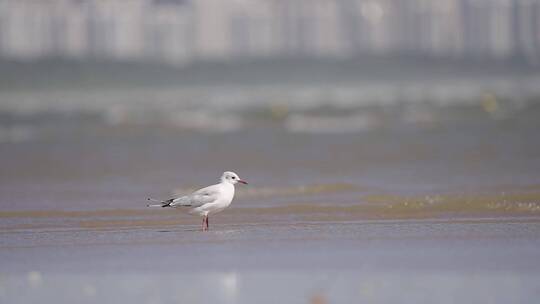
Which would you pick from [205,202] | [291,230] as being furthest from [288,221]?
[205,202]

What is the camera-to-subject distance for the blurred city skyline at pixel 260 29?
331 feet

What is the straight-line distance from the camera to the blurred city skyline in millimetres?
100812

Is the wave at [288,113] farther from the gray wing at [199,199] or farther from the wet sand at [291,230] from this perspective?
the gray wing at [199,199]

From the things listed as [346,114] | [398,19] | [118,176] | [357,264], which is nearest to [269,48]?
[398,19]

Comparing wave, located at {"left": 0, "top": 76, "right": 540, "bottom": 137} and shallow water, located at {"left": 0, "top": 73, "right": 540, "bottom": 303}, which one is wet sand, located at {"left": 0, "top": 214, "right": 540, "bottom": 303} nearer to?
shallow water, located at {"left": 0, "top": 73, "right": 540, "bottom": 303}

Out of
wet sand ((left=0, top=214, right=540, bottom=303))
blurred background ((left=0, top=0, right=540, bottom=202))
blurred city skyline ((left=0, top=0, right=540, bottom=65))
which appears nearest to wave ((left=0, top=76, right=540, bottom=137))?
blurred background ((left=0, top=0, right=540, bottom=202))

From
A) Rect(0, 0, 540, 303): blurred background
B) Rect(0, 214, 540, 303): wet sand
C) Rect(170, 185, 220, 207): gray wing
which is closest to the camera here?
Rect(0, 214, 540, 303): wet sand

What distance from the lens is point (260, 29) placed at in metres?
118

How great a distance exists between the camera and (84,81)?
256 feet

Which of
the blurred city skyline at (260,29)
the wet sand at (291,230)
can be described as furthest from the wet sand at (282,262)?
the blurred city skyline at (260,29)

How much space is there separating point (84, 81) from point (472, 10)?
135ft

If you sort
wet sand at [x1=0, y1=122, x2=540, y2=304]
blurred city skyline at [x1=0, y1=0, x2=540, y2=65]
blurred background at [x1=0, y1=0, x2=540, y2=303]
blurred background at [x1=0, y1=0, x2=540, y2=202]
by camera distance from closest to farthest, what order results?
wet sand at [x1=0, y1=122, x2=540, y2=304] → blurred background at [x1=0, y1=0, x2=540, y2=303] → blurred background at [x1=0, y1=0, x2=540, y2=202] → blurred city skyline at [x1=0, y1=0, x2=540, y2=65]

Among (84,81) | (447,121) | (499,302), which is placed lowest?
(499,302)

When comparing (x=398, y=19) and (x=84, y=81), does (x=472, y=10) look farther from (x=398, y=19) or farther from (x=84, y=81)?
(x=84, y=81)
